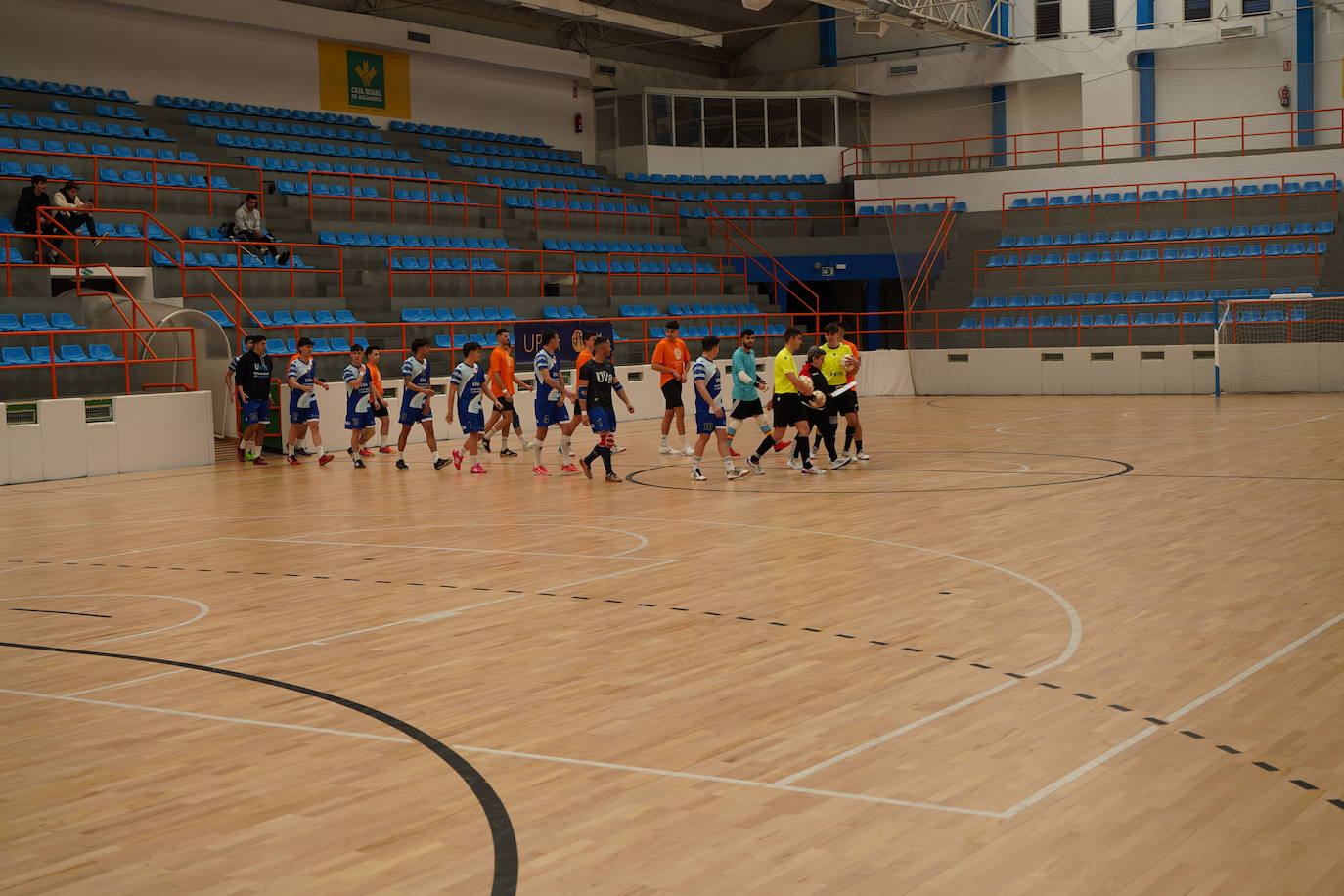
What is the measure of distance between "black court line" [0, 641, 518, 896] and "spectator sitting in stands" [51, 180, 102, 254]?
606 inches

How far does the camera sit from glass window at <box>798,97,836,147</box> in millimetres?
39750

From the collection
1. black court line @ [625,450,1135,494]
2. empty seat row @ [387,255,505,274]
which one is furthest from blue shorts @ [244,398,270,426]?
empty seat row @ [387,255,505,274]

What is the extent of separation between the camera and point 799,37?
41531 mm

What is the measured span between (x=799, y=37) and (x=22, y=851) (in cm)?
3976

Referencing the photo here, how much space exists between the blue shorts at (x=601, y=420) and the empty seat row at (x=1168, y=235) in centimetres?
2084

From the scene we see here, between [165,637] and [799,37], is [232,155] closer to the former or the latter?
[799,37]

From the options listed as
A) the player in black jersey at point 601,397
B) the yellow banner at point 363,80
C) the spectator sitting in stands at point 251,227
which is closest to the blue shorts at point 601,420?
the player in black jersey at point 601,397

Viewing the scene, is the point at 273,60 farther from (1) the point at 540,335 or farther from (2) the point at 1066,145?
(2) the point at 1066,145

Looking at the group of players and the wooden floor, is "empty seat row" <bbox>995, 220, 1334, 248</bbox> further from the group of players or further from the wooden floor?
the wooden floor

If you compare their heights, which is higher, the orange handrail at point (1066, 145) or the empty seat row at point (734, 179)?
the orange handrail at point (1066, 145)

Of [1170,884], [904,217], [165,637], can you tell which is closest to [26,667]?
[165,637]

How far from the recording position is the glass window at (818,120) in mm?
39750

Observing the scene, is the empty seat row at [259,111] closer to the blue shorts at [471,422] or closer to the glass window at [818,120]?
the glass window at [818,120]

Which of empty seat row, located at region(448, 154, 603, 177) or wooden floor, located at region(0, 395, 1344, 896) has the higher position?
empty seat row, located at region(448, 154, 603, 177)
